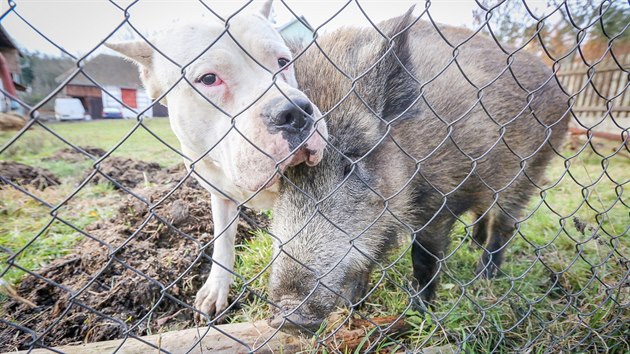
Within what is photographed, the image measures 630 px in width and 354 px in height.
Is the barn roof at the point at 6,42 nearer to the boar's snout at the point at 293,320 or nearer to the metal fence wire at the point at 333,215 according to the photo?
the metal fence wire at the point at 333,215

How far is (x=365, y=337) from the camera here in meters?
1.92

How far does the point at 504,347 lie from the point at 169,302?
190cm

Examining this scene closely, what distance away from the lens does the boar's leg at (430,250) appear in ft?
8.02

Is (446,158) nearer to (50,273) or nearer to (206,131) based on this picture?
(206,131)

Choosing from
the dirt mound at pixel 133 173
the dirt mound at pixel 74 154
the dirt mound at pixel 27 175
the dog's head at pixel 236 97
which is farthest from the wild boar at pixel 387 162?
the dirt mound at pixel 74 154

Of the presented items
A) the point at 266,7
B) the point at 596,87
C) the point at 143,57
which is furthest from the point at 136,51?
the point at 596,87

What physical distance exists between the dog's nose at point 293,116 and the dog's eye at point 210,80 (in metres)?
0.41

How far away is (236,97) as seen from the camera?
175 centimetres

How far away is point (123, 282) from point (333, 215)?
1344 mm

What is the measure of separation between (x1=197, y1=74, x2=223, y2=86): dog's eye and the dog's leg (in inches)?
33.7

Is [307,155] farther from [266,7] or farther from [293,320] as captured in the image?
[266,7]

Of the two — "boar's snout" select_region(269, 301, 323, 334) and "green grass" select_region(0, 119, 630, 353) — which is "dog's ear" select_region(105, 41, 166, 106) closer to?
"green grass" select_region(0, 119, 630, 353)

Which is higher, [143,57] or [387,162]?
[143,57]

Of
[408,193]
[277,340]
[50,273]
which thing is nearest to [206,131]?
[277,340]
